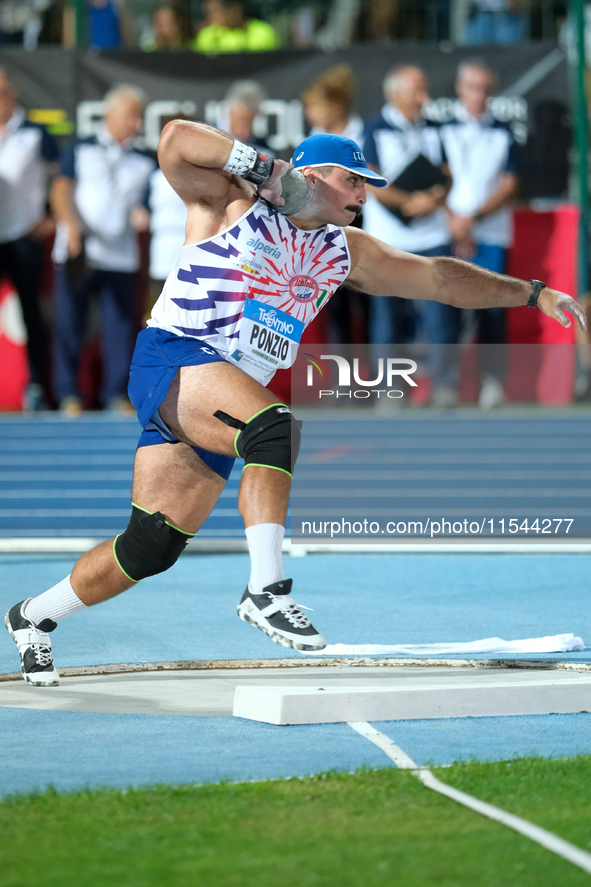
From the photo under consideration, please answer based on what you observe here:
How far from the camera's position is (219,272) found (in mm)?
4684

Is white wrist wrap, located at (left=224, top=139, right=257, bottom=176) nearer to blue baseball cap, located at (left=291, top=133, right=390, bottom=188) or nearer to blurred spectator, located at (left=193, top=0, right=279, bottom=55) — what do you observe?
blue baseball cap, located at (left=291, top=133, right=390, bottom=188)

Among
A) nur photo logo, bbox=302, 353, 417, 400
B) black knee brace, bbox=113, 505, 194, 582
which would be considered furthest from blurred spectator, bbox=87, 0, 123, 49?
black knee brace, bbox=113, 505, 194, 582

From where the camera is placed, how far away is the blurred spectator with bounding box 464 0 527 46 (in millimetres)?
13789

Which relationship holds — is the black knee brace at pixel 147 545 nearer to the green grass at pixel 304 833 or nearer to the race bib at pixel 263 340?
the race bib at pixel 263 340

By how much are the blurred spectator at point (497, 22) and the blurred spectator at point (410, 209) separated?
215 centimetres

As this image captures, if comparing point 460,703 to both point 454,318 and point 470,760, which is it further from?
point 454,318

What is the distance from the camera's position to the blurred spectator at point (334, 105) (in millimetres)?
11906

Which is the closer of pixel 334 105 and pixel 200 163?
pixel 200 163

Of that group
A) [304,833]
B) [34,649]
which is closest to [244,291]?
[34,649]

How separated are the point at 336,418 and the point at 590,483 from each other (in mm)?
2226

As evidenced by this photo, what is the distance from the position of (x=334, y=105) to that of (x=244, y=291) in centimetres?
774

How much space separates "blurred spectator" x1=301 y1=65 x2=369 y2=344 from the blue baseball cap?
23.3 ft

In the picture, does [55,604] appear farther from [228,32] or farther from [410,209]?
[228,32]

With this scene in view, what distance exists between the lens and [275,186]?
4547 millimetres
